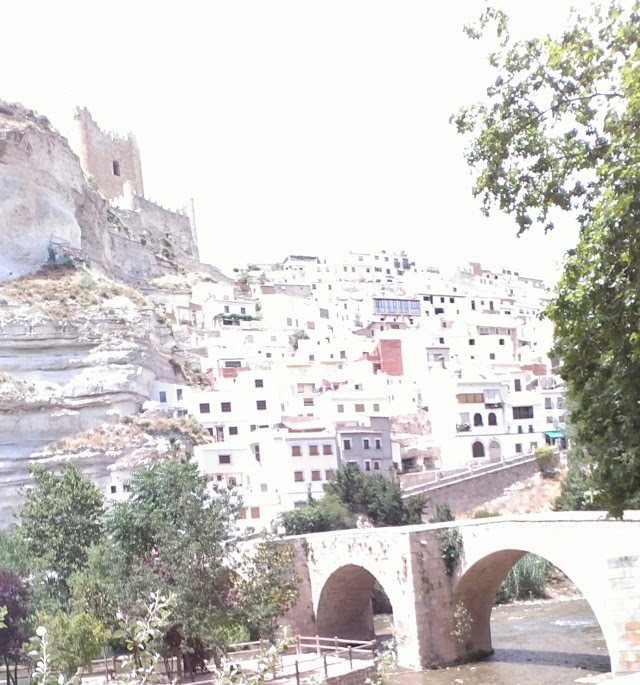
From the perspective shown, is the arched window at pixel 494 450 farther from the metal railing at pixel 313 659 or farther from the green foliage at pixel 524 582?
the metal railing at pixel 313 659

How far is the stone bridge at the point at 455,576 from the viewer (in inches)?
782

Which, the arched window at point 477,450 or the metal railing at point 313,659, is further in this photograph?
the arched window at point 477,450

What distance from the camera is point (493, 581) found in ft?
84.4

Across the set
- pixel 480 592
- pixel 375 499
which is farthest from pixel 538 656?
pixel 375 499

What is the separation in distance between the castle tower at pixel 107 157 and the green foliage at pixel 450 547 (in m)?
58.9

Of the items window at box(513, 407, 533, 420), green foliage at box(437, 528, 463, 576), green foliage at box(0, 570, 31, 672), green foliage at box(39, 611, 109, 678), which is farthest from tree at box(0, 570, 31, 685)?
window at box(513, 407, 533, 420)

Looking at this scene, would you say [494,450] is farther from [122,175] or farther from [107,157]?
[122,175]

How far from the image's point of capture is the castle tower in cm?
7781

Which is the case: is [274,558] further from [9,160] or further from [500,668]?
[9,160]

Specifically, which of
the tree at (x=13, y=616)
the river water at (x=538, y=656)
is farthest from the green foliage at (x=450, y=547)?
the tree at (x=13, y=616)

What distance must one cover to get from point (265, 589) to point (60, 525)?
855 cm

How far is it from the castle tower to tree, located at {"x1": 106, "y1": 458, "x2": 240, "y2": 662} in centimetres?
5920

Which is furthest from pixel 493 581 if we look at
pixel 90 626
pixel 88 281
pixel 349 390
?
pixel 88 281

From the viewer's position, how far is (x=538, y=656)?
2369cm
